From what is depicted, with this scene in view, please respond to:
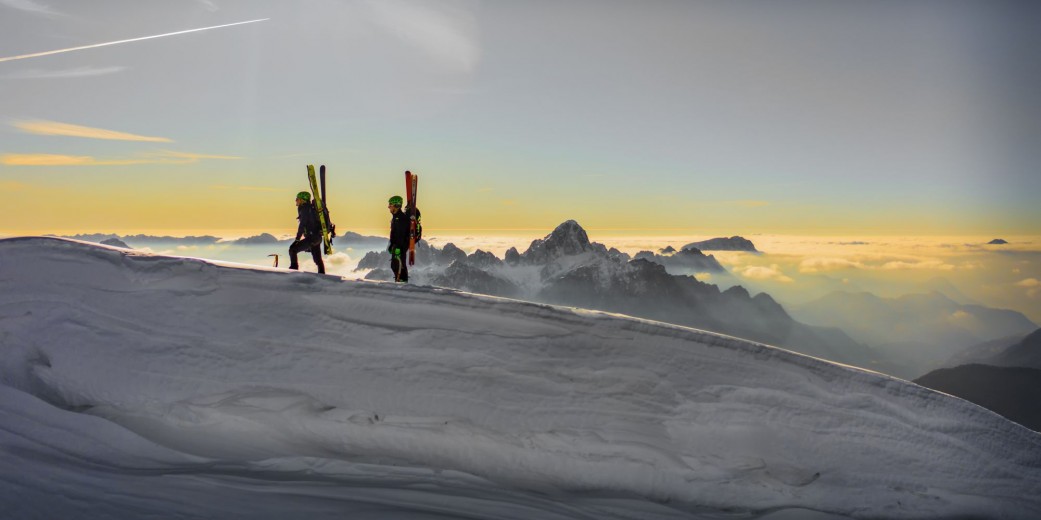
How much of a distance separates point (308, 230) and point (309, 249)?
1.59ft

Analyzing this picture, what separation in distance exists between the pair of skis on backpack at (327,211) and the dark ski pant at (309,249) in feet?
1.20

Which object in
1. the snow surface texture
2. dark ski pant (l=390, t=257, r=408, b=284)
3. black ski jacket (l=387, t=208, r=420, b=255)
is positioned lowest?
the snow surface texture

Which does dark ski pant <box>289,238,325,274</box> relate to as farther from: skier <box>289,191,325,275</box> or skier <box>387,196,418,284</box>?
skier <box>387,196,418,284</box>

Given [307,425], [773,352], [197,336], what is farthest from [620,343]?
[197,336]

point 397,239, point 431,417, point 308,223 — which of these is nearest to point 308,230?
point 308,223

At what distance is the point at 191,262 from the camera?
12.9 metres

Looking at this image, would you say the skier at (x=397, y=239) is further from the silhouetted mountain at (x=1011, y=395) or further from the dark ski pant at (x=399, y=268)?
the silhouetted mountain at (x=1011, y=395)

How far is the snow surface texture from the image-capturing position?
28.5ft

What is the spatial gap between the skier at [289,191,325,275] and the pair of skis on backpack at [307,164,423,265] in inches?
7.9

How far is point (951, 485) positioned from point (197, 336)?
12.4 meters

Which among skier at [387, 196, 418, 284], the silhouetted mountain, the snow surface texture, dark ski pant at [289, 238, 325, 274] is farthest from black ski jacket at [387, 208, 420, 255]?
the silhouetted mountain

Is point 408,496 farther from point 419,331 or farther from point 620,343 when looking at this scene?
point 620,343

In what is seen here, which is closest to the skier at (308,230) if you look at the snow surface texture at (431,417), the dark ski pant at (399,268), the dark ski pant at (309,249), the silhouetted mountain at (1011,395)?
the dark ski pant at (309,249)

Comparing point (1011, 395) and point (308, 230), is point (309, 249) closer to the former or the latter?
point (308, 230)
